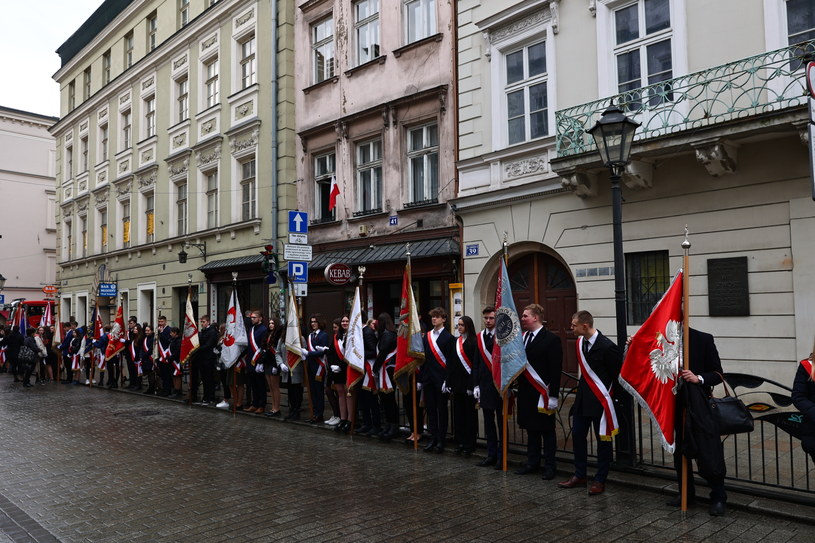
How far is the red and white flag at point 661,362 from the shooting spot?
647 cm

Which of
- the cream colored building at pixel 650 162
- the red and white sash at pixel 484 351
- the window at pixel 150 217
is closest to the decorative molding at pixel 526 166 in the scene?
the cream colored building at pixel 650 162

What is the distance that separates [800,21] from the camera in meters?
10.7

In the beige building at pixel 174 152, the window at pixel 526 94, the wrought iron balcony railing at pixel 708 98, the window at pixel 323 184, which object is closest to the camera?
the wrought iron balcony railing at pixel 708 98

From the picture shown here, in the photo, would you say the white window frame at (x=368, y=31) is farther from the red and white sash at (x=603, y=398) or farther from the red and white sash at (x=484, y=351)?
the red and white sash at (x=603, y=398)

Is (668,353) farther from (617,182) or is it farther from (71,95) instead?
(71,95)

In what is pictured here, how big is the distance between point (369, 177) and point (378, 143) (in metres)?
0.94

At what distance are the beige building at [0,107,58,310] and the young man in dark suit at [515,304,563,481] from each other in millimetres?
47048

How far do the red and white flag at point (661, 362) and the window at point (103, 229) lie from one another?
28971mm

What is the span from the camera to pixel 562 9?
1388 cm

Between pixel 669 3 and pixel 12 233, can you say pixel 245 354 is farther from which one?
pixel 12 233

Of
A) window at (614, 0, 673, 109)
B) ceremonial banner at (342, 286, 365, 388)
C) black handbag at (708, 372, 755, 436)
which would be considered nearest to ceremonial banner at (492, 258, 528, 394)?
black handbag at (708, 372, 755, 436)

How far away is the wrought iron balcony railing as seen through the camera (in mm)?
10305

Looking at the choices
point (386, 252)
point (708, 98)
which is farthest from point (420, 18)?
point (708, 98)

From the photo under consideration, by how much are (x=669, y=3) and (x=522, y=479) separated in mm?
9042
